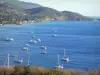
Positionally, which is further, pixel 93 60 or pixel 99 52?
pixel 99 52

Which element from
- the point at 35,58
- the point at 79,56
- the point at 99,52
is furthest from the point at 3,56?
the point at 99,52

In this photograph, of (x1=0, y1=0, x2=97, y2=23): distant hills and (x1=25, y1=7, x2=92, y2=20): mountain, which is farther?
(x1=25, y1=7, x2=92, y2=20): mountain

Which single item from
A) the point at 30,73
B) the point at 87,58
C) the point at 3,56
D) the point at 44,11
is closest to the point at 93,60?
the point at 87,58

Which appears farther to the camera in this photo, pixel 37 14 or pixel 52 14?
pixel 52 14

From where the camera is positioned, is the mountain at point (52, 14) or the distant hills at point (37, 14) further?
the mountain at point (52, 14)

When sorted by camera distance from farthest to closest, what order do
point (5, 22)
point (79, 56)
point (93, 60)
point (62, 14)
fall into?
point (62, 14), point (5, 22), point (79, 56), point (93, 60)

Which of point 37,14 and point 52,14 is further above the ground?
point 37,14

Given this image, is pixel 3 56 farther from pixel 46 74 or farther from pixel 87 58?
pixel 46 74

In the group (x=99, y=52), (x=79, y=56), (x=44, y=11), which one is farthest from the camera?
(x=44, y=11)

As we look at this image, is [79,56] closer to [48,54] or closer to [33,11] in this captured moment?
[48,54]

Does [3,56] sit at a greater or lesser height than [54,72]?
lesser
